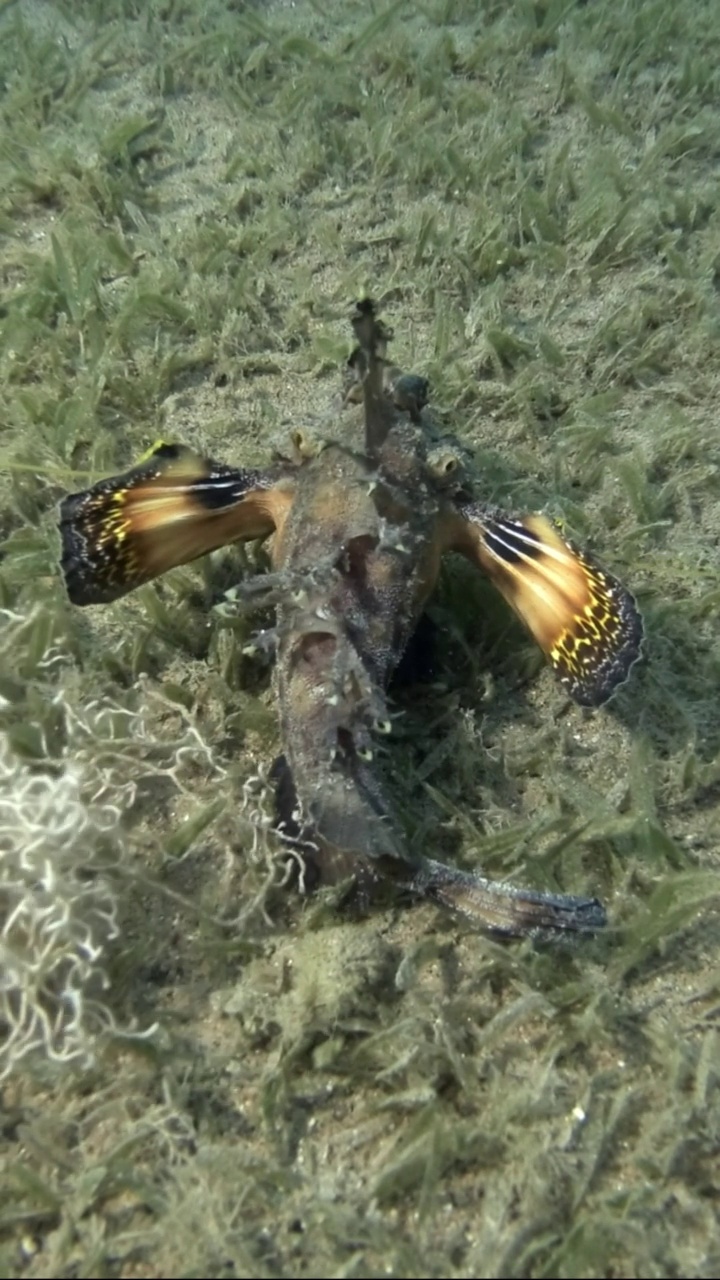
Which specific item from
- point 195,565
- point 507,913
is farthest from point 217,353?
point 507,913

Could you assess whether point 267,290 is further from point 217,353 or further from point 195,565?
point 195,565

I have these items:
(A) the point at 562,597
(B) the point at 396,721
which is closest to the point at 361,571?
(B) the point at 396,721

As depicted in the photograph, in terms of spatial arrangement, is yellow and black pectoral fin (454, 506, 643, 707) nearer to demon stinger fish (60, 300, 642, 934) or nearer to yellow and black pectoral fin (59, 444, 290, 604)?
demon stinger fish (60, 300, 642, 934)

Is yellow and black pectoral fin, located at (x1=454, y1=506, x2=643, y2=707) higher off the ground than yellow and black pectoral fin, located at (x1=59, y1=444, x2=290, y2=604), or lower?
lower

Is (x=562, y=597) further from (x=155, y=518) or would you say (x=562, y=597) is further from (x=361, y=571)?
(x=155, y=518)

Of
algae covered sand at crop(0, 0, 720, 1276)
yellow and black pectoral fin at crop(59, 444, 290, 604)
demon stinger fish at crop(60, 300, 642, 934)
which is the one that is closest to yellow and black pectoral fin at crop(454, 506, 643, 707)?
demon stinger fish at crop(60, 300, 642, 934)
